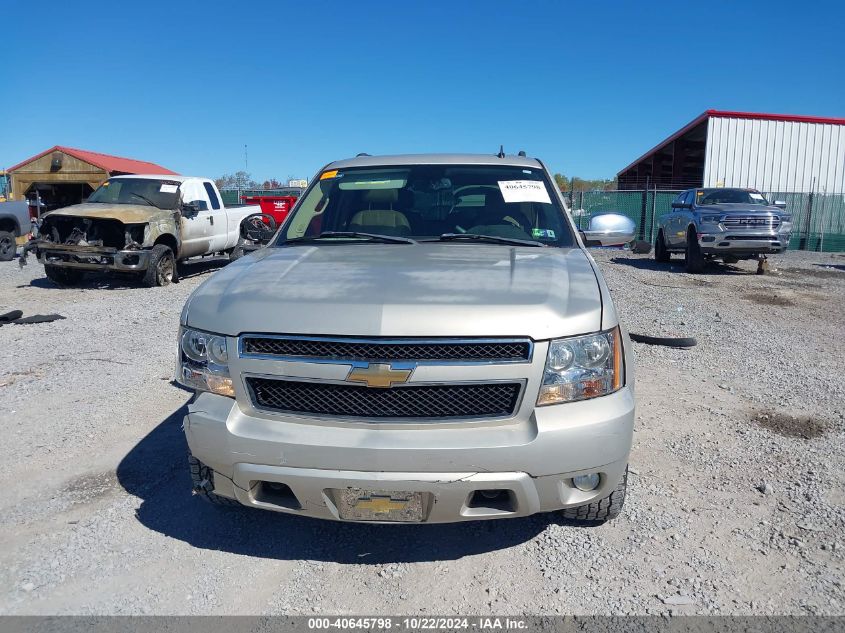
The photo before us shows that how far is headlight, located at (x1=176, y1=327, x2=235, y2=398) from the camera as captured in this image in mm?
2588

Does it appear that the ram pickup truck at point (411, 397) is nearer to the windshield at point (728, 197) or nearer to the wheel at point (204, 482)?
the wheel at point (204, 482)

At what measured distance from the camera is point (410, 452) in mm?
2348

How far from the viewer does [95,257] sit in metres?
10.5

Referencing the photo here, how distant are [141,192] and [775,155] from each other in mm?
24402

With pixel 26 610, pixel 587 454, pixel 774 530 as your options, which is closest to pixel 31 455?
pixel 26 610

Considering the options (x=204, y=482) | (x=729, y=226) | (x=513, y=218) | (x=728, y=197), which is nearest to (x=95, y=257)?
(x=513, y=218)

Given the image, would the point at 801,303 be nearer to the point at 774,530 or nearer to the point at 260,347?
the point at 774,530

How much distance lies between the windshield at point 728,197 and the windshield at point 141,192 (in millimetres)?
11283

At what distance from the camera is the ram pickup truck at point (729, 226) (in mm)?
13141

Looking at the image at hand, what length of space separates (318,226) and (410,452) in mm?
2149

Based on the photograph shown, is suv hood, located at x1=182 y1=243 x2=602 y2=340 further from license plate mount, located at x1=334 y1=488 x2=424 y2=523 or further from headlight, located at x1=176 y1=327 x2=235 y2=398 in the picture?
license plate mount, located at x1=334 y1=488 x2=424 y2=523

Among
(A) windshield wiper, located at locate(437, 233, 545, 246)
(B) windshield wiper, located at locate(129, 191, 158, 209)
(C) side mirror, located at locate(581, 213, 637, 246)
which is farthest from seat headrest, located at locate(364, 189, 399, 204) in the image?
(B) windshield wiper, located at locate(129, 191, 158, 209)

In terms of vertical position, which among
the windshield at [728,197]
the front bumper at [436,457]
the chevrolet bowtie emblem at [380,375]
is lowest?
the front bumper at [436,457]

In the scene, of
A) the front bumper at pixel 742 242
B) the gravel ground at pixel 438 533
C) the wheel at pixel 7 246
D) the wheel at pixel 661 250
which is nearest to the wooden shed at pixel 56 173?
the wheel at pixel 7 246
